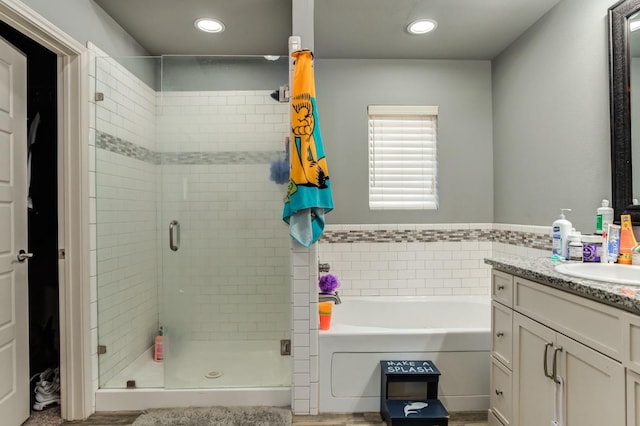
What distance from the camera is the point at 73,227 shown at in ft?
6.16

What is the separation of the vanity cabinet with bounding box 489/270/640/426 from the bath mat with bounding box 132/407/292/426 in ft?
3.65

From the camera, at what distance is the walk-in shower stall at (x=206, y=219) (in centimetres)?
210

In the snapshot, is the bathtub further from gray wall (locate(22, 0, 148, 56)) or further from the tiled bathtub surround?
gray wall (locate(22, 0, 148, 56))

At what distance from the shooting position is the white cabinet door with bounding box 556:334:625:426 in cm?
98

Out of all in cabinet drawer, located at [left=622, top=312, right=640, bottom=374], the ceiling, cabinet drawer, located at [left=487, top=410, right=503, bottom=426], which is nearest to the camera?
cabinet drawer, located at [left=622, top=312, right=640, bottom=374]

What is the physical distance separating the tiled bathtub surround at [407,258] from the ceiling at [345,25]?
1.37 meters

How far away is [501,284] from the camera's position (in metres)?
1.59

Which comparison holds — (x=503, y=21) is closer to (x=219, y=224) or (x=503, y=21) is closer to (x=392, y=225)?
(x=392, y=225)

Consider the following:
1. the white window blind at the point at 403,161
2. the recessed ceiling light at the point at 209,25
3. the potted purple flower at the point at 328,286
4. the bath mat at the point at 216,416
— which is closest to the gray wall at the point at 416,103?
the white window blind at the point at 403,161

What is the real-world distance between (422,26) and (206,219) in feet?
6.33

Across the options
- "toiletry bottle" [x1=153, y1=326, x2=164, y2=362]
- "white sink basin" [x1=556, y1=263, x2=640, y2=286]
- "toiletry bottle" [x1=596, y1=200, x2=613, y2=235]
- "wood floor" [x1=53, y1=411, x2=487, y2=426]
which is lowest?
"wood floor" [x1=53, y1=411, x2=487, y2=426]

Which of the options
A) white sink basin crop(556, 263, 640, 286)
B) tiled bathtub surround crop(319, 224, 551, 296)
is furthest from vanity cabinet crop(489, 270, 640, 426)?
tiled bathtub surround crop(319, 224, 551, 296)

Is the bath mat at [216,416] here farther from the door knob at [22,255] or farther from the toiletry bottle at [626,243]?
the toiletry bottle at [626,243]

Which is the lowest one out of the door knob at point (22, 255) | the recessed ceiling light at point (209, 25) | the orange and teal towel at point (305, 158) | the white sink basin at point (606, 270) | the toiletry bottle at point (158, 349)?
the toiletry bottle at point (158, 349)
